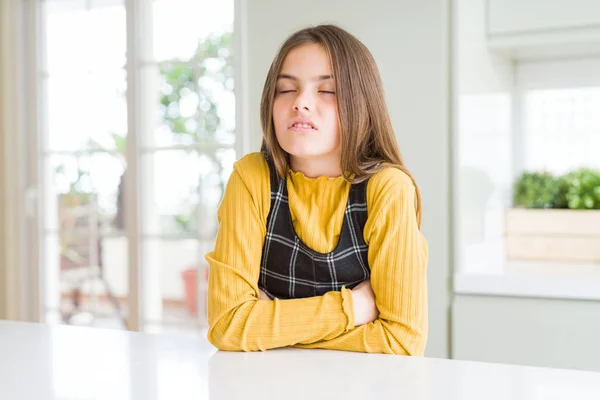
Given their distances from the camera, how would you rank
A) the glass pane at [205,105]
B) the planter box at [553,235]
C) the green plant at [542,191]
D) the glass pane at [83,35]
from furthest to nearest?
the glass pane at [83,35] → the glass pane at [205,105] → the green plant at [542,191] → the planter box at [553,235]

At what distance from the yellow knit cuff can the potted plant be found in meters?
1.44

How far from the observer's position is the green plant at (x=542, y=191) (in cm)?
238

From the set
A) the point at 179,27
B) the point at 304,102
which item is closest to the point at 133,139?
the point at 179,27

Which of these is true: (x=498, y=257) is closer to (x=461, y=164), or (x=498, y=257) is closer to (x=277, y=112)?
(x=461, y=164)

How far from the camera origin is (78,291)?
342 centimetres

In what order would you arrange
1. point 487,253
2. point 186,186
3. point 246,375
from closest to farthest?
point 246,375, point 487,253, point 186,186

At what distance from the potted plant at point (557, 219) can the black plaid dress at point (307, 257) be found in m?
1.35

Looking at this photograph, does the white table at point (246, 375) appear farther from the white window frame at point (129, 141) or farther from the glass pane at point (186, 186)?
the glass pane at point (186, 186)

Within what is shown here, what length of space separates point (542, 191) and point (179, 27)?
1.64 metres

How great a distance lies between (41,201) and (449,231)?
1907 mm

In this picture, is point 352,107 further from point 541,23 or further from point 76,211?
point 76,211

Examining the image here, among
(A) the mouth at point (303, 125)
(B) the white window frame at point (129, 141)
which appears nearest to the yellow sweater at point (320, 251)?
(A) the mouth at point (303, 125)

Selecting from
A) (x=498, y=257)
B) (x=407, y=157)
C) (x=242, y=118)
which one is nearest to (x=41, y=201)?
(x=242, y=118)

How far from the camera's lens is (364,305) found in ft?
3.59
